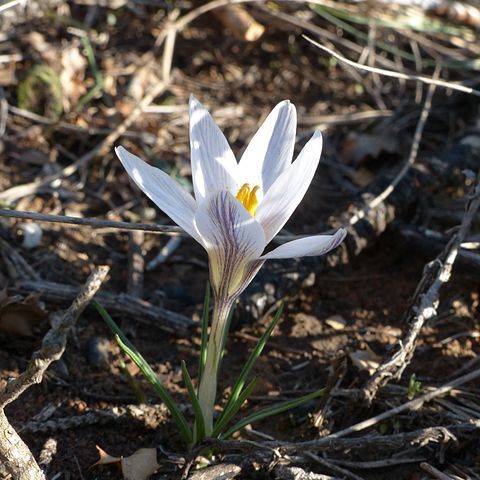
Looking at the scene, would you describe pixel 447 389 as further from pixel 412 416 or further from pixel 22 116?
pixel 22 116

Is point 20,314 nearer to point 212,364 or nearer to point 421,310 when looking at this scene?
point 212,364

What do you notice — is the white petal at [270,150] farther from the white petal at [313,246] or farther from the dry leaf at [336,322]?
the dry leaf at [336,322]

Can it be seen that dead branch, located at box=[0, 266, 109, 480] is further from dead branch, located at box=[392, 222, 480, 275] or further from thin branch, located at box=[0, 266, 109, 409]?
dead branch, located at box=[392, 222, 480, 275]

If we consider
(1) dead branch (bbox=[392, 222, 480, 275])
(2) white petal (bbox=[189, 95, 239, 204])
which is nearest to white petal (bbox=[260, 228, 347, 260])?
(2) white petal (bbox=[189, 95, 239, 204])

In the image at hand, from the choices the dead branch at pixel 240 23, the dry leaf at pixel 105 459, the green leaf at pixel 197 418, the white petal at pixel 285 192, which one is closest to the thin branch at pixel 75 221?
the white petal at pixel 285 192

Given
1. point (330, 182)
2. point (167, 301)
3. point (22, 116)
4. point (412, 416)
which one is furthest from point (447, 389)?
point (22, 116)
